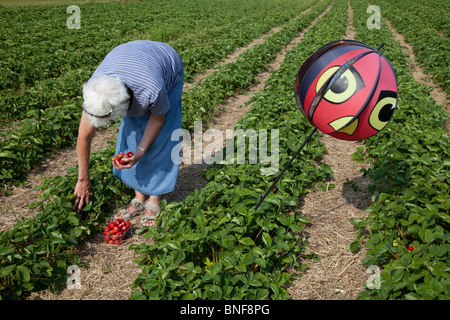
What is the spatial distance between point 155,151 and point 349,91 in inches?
72.3

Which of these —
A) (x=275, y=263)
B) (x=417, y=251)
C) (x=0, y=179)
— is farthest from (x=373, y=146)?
(x=0, y=179)

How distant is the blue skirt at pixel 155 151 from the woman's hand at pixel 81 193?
359 mm

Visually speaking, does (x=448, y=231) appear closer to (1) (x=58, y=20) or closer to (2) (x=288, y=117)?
(2) (x=288, y=117)

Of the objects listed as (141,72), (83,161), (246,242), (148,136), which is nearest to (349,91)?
(246,242)

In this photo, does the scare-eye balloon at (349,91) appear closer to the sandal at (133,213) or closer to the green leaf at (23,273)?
the sandal at (133,213)

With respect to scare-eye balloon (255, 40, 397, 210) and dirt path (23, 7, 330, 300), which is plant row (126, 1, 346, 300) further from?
scare-eye balloon (255, 40, 397, 210)

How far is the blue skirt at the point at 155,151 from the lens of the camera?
2941mm

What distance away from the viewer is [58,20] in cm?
1691

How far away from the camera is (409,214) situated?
2.79 metres

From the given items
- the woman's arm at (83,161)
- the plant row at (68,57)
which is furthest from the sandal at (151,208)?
the plant row at (68,57)

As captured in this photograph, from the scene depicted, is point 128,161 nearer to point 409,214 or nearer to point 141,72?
point 141,72

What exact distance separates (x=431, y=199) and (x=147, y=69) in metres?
2.90

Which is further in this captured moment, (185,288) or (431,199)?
(431,199)

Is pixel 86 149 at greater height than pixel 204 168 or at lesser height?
greater
